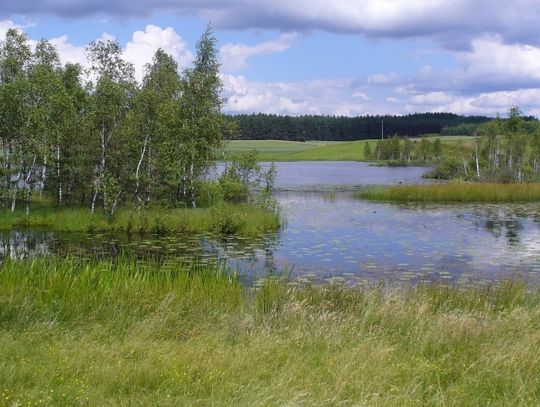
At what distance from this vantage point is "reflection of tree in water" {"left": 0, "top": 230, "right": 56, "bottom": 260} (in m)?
21.5

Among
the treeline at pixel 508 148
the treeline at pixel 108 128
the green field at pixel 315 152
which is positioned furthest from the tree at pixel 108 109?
the green field at pixel 315 152

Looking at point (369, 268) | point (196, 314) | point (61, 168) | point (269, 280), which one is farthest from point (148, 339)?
point (61, 168)

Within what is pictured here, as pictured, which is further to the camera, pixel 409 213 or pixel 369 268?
pixel 409 213

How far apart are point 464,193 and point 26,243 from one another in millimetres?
32565

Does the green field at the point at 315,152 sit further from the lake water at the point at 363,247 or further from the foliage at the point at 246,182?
the lake water at the point at 363,247

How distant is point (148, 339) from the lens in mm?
8750

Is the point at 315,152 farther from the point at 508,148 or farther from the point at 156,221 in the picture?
Answer: the point at 156,221

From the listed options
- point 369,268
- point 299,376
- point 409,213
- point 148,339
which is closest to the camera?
point 299,376

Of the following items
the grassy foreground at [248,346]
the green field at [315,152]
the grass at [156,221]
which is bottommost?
the grass at [156,221]

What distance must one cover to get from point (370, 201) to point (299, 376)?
38490 millimetres

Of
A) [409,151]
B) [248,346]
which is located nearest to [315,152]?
[409,151]

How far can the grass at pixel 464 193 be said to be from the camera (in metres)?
44.4

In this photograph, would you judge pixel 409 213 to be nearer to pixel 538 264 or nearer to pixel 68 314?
pixel 538 264

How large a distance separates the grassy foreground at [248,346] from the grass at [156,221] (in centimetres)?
1545
